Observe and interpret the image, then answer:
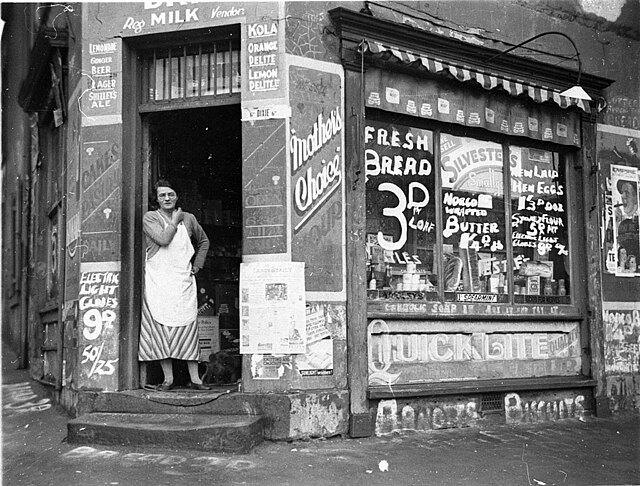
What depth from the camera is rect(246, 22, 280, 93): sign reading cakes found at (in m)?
7.18

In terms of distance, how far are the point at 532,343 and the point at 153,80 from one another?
18.6ft

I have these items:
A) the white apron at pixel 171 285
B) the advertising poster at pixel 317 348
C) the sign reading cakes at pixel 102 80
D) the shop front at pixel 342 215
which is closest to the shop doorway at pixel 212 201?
the shop front at pixel 342 215

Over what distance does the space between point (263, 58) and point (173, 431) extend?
149 inches

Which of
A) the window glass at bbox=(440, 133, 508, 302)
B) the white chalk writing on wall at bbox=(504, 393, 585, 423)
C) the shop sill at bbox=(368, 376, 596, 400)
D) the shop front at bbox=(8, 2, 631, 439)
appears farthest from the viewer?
the window glass at bbox=(440, 133, 508, 302)

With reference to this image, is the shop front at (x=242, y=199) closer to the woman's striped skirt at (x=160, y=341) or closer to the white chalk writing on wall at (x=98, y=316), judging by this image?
the white chalk writing on wall at (x=98, y=316)

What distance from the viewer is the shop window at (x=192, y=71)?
7590mm

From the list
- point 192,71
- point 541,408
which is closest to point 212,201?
point 192,71

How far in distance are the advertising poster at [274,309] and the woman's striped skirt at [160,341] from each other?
811mm

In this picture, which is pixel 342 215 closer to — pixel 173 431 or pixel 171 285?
pixel 171 285

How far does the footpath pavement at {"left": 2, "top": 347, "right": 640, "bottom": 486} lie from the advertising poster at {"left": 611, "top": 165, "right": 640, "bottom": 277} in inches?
107

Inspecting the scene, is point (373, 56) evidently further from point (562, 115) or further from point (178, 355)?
point (178, 355)

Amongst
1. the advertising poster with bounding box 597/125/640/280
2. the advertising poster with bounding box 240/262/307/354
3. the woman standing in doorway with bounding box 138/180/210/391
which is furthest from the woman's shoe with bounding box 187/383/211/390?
the advertising poster with bounding box 597/125/640/280

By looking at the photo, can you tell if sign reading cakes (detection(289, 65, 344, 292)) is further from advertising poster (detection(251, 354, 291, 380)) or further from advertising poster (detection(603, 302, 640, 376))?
advertising poster (detection(603, 302, 640, 376))

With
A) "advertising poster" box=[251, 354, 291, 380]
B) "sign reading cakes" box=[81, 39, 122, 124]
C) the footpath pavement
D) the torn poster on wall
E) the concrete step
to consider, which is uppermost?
"sign reading cakes" box=[81, 39, 122, 124]
